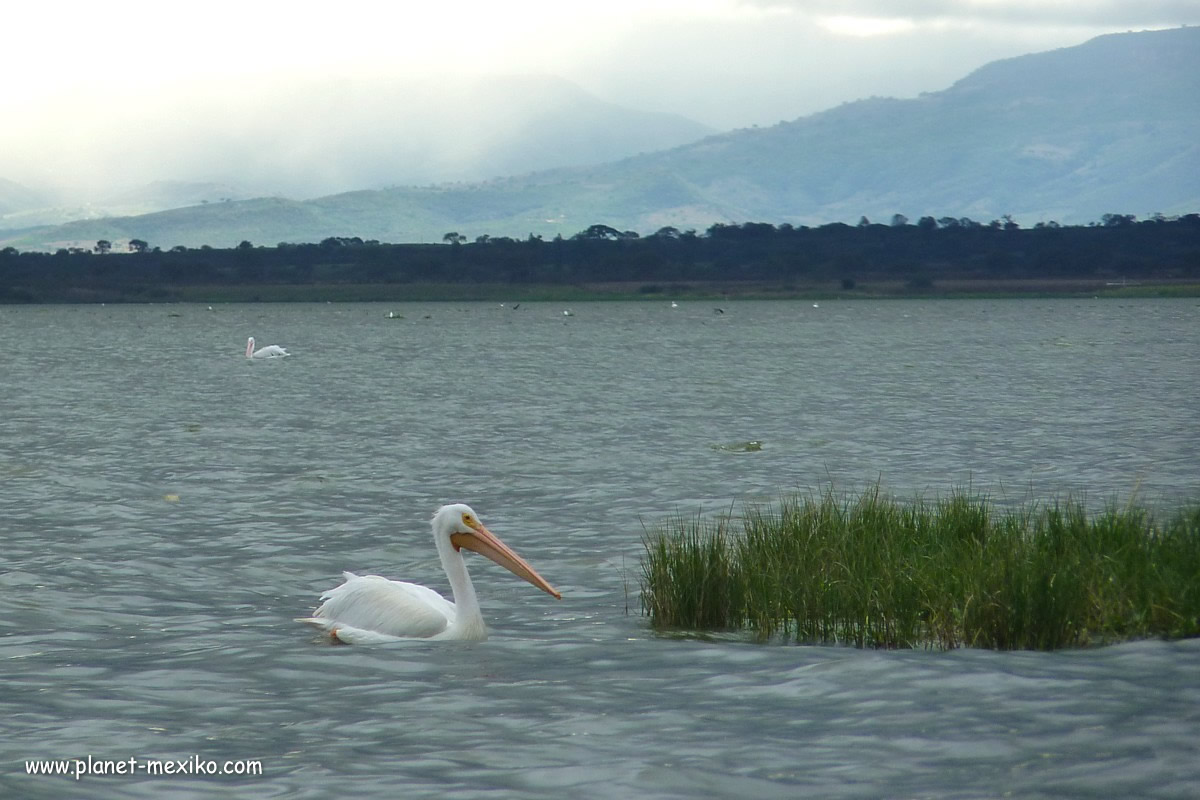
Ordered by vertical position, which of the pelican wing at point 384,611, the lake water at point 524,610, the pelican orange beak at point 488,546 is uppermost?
the pelican orange beak at point 488,546

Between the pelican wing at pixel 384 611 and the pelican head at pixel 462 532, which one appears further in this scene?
the pelican head at pixel 462 532

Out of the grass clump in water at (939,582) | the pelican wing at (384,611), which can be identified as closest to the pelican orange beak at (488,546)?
the pelican wing at (384,611)

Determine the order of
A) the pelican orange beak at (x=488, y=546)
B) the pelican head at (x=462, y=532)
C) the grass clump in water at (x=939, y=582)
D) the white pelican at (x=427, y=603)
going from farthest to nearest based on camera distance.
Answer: the pelican head at (x=462, y=532), the pelican orange beak at (x=488, y=546), the white pelican at (x=427, y=603), the grass clump in water at (x=939, y=582)

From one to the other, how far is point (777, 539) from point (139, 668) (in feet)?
20.0

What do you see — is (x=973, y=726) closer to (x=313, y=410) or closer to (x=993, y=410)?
(x=993, y=410)

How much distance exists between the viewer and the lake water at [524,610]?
930 cm

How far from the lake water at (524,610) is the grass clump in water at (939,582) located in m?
0.45

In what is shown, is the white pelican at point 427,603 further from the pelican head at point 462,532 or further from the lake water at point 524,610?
the lake water at point 524,610

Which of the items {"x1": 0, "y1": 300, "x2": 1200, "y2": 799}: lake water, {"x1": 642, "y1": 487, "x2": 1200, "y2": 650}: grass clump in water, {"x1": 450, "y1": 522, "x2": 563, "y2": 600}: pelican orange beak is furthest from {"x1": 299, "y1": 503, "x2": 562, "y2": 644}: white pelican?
{"x1": 642, "y1": 487, "x2": 1200, "y2": 650}: grass clump in water

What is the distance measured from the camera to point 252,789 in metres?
8.80

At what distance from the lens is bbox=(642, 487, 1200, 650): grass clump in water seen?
40.6 ft

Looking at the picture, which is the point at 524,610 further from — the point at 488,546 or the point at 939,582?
the point at 939,582

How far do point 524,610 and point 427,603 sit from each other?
217 cm

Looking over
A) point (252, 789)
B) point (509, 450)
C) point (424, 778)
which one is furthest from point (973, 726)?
point (509, 450)
